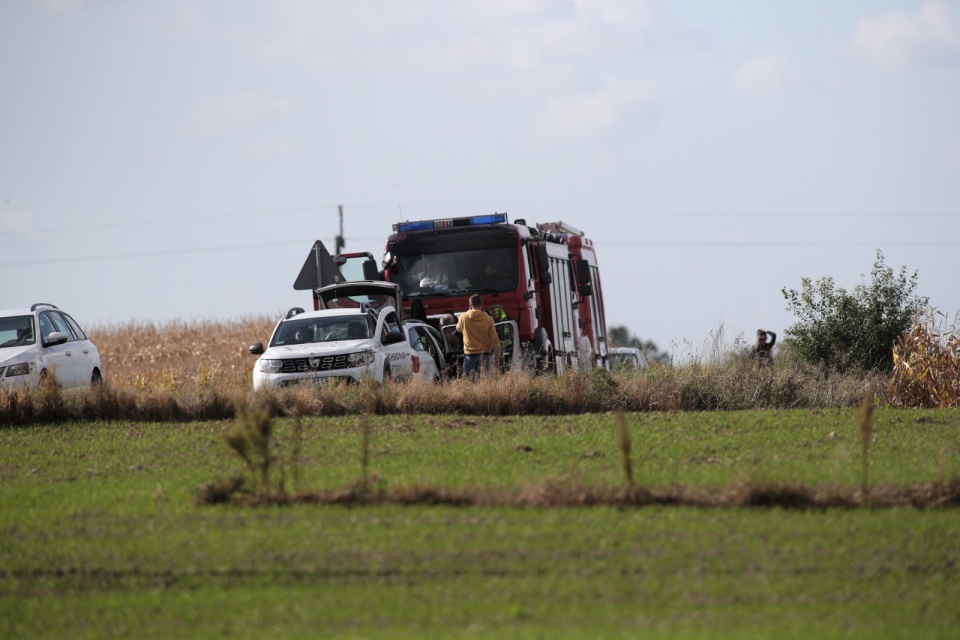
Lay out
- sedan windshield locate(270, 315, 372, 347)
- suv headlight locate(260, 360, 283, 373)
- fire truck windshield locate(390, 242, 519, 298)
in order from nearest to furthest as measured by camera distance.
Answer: suv headlight locate(260, 360, 283, 373), sedan windshield locate(270, 315, 372, 347), fire truck windshield locate(390, 242, 519, 298)

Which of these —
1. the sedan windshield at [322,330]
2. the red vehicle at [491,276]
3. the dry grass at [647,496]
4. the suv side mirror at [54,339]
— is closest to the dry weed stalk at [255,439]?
the dry grass at [647,496]

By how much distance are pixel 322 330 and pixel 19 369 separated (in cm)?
487

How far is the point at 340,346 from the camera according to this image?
21.5 m

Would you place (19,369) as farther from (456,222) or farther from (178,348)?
(178,348)

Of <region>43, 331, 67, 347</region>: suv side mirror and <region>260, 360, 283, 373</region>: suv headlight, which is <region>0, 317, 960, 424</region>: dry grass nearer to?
<region>260, 360, 283, 373</region>: suv headlight

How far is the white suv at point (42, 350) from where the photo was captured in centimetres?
2106

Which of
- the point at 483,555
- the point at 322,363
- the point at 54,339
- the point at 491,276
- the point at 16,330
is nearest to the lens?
the point at 483,555

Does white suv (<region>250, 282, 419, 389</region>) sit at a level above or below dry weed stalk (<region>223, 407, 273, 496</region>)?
above

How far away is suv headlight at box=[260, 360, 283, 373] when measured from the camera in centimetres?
2136

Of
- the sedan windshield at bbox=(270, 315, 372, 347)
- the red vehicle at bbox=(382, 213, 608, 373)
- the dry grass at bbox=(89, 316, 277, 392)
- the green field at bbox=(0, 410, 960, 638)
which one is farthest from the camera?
the dry grass at bbox=(89, 316, 277, 392)

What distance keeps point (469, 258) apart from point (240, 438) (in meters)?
14.0

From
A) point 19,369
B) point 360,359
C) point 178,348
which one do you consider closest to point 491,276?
point 360,359

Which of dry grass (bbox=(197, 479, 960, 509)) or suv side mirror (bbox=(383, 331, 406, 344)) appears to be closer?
dry grass (bbox=(197, 479, 960, 509))

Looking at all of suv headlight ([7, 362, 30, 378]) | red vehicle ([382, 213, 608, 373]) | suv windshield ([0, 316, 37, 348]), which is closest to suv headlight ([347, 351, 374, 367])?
red vehicle ([382, 213, 608, 373])
